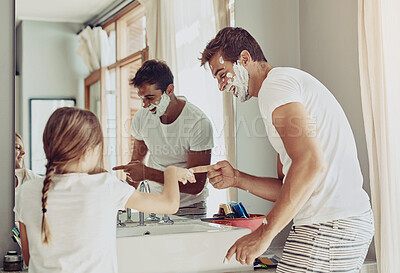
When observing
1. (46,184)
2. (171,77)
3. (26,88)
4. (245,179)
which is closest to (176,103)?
(171,77)

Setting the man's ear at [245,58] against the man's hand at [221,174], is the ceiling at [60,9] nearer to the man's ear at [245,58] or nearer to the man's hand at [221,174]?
the man's ear at [245,58]

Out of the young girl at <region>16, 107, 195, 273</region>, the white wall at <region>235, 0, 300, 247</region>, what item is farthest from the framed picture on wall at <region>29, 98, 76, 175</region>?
the white wall at <region>235, 0, 300, 247</region>

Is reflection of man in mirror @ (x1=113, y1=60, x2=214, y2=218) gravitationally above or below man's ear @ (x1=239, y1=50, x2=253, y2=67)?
below

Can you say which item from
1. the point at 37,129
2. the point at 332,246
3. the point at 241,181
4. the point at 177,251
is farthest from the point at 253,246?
the point at 37,129

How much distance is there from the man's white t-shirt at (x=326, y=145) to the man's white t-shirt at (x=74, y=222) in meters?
0.55

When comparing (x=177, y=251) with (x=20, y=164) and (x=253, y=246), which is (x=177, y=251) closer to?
(x=253, y=246)

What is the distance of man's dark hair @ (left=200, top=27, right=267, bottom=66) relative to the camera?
1916 millimetres

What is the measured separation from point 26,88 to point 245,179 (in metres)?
0.94

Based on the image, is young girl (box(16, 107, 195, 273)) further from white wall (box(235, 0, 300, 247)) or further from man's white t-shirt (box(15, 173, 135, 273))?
white wall (box(235, 0, 300, 247))

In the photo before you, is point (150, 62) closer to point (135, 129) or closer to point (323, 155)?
point (135, 129)

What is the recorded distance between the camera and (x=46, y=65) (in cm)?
205

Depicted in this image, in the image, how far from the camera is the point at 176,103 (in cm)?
225

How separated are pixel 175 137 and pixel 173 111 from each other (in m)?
0.11

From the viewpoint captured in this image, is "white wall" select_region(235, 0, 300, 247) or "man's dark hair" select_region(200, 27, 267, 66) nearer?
"man's dark hair" select_region(200, 27, 267, 66)
